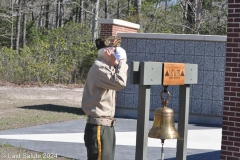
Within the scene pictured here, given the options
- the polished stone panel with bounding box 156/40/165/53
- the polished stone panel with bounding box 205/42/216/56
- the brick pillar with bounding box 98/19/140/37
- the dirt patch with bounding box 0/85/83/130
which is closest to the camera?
the dirt patch with bounding box 0/85/83/130

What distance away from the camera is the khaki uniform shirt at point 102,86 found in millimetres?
5664

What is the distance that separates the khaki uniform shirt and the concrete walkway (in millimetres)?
3346

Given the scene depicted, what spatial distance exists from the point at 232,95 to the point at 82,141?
14.3ft

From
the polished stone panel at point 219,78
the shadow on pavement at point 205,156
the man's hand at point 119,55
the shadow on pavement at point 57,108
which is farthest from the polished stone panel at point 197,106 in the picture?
the man's hand at point 119,55

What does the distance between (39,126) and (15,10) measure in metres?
29.0

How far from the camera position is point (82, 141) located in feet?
35.5

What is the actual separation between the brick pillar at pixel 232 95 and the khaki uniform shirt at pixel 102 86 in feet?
6.84

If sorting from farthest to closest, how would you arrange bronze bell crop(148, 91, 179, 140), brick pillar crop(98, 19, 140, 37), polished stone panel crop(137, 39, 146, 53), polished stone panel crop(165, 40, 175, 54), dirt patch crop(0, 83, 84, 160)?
brick pillar crop(98, 19, 140, 37) → polished stone panel crop(137, 39, 146, 53) → polished stone panel crop(165, 40, 175, 54) → dirt patch crop(0, 83, 84, 160) → bronze bell crop(148, 91, 179, 140)

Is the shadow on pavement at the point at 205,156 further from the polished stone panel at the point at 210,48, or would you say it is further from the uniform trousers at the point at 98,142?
the polished stone panel at the point at 210,48

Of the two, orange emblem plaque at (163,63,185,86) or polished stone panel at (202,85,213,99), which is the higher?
orange emblem plaque at (163,63,185,86)

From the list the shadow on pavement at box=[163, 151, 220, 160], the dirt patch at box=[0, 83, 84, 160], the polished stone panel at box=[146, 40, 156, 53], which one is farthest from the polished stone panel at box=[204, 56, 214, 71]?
the shadow on pavement at box=[163, 151, 220, 160]

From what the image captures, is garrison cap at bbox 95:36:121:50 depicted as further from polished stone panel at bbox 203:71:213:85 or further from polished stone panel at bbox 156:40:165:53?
polished stone panel at bbox 156:40:165:53

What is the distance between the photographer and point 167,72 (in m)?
5.31

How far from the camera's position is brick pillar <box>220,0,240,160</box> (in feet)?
23.7
